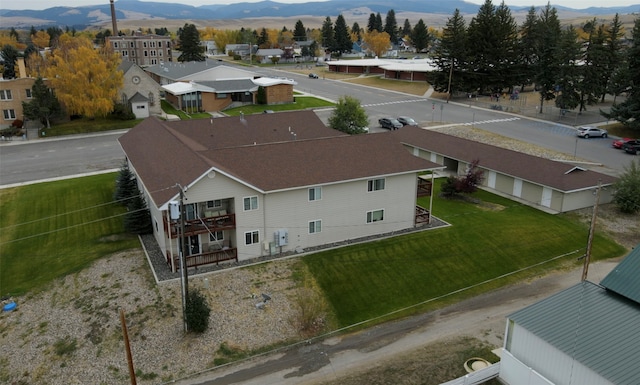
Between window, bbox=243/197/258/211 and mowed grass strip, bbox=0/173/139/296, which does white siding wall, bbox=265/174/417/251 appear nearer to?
window, bbox=243/197/258/211

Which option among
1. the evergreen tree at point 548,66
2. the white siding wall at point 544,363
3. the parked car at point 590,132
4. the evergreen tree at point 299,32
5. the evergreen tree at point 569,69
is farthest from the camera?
the evergreen tree at point 299,32

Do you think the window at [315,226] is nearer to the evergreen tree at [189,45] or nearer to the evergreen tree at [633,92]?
the evergreen tree at [633,92]

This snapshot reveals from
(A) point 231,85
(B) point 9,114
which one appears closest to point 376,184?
(B) point 9,114

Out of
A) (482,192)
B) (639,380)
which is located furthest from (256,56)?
(639,380)

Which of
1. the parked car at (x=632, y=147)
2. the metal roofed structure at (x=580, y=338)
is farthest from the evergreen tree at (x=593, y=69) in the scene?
the metal roofed structure at (x=580, y=338)

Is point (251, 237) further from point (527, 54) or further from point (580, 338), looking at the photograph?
point (527, 54)

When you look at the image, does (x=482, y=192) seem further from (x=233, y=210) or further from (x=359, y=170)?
(x=233, y=210)
